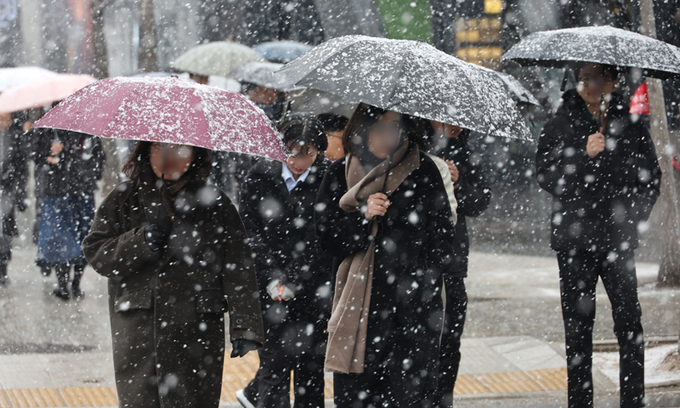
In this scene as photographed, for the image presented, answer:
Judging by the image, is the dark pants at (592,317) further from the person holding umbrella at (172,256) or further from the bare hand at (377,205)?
the person holding umbrella at (172,256)

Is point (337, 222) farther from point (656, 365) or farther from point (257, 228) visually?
point (656, 365)

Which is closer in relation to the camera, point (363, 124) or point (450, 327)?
point (363, 124)

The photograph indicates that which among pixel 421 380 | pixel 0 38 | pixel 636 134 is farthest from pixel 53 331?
pixel 0 38

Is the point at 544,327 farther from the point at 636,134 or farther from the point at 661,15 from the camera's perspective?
the point at 661,15

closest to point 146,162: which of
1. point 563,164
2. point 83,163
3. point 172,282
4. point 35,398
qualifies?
point 172,282

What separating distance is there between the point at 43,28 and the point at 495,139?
12.5 meters

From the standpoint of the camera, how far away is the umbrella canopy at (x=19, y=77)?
27.9ft

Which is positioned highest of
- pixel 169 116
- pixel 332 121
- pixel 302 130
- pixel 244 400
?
pixel 169 116

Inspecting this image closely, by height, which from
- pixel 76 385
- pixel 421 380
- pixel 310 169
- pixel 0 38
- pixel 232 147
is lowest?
pixel 0 38

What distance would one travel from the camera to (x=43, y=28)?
2100 cm

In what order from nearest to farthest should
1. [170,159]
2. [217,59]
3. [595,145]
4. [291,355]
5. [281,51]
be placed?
[170,159]
[291,355]
[595,145]
[217,59]
[281,51]

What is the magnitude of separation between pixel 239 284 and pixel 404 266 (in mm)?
784

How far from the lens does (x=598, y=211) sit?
4.89 meters

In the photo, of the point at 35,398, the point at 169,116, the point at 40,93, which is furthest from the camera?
the point at 40,93
